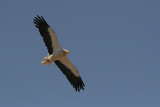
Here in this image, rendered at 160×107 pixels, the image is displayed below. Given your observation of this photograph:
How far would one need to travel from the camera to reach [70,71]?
1947 cm

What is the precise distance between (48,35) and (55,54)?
1.21m

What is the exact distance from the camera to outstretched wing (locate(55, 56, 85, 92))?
63.2ft

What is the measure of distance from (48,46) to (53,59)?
91 cm

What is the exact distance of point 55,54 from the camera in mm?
18469

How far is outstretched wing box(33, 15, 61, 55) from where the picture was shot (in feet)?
60.5

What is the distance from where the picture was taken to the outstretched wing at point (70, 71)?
19.3 m

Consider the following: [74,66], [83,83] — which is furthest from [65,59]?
[83,83]

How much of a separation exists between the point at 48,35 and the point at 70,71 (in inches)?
107

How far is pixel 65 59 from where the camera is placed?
62.7 feet

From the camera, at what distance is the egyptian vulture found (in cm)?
1844

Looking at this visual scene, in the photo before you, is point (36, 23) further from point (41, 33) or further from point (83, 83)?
point (83, 83)

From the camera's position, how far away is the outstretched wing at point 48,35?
1845 cm

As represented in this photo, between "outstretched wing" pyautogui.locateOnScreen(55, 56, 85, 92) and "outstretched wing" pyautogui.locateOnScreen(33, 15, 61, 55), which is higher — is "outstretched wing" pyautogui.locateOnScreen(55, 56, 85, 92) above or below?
below

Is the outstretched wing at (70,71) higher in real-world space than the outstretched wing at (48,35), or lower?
lower
